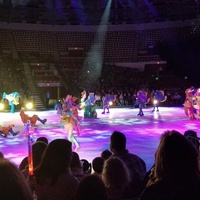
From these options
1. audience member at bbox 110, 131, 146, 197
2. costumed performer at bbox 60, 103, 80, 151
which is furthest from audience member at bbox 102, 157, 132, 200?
costumed performer at bbox 60, 103, 80, 151

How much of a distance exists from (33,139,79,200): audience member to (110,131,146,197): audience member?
0.81 m

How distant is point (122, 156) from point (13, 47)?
3291 centimetres

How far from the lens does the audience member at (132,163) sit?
12.1ft

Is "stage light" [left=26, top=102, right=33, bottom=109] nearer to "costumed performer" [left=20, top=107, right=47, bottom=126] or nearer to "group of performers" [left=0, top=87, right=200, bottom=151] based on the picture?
"group of performers" [left=0, top=87, right=200, bottom=151]

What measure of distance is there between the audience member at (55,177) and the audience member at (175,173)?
2.79 ft

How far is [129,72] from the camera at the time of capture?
3475 centimetres

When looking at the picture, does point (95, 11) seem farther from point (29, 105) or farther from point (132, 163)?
point (132, 163)

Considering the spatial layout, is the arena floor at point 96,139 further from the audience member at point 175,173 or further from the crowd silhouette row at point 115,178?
the audience member at point 175,173

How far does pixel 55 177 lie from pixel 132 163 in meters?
1.42

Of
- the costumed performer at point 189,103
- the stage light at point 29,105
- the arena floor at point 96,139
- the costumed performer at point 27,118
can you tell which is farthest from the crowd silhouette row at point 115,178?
→ the stage light at point 29,105

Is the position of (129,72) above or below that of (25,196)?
above

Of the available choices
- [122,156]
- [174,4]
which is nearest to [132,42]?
[174,4]

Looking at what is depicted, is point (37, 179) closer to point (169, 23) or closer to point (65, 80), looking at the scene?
point (65, 80)

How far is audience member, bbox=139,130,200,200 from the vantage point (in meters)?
2.16
